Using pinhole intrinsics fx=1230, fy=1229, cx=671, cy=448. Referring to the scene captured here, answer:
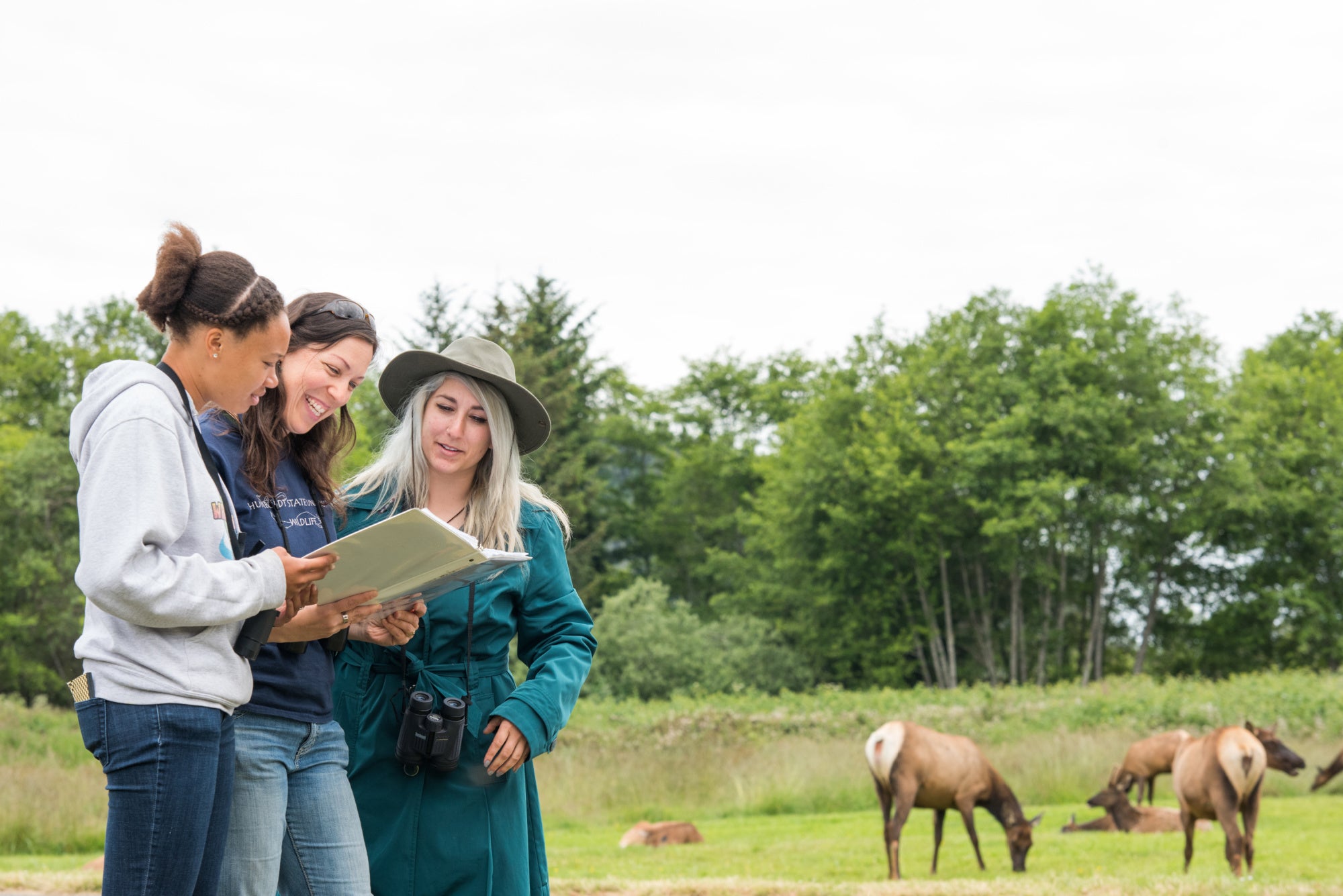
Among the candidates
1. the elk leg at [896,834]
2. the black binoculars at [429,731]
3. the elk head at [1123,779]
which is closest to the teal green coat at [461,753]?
the black binoculars at [429,731]

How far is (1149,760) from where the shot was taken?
15.6 meters

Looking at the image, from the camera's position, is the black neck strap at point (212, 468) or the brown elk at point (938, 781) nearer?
the black neck strap at point (212, 468)

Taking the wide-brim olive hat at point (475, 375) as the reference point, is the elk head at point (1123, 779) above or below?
below

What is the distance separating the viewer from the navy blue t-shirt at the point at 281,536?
9.13 ft

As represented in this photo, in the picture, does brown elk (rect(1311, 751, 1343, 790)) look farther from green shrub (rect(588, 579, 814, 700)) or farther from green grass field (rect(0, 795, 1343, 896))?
green shrub (rect(588, 579, 814, 700))

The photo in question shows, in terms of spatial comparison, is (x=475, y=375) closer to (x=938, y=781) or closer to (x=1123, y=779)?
(x=938, y=781)

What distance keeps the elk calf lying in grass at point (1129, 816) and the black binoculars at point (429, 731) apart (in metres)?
11.8

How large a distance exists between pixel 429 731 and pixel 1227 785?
936 centimetres

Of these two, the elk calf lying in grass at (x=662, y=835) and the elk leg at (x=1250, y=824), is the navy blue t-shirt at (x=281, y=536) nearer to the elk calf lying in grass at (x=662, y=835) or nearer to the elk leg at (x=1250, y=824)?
the elk leg at (x=1250, y=824)

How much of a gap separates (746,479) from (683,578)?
5.59 metres

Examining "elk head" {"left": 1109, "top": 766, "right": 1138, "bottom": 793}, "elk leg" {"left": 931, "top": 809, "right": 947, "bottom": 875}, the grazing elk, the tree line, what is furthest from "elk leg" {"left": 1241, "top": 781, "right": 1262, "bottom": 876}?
the tree line

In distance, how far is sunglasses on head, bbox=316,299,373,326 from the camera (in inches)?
128

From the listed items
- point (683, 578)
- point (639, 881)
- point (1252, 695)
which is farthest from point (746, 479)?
point (639, 881)

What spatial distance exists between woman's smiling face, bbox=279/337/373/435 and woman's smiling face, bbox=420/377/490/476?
1.16ft
